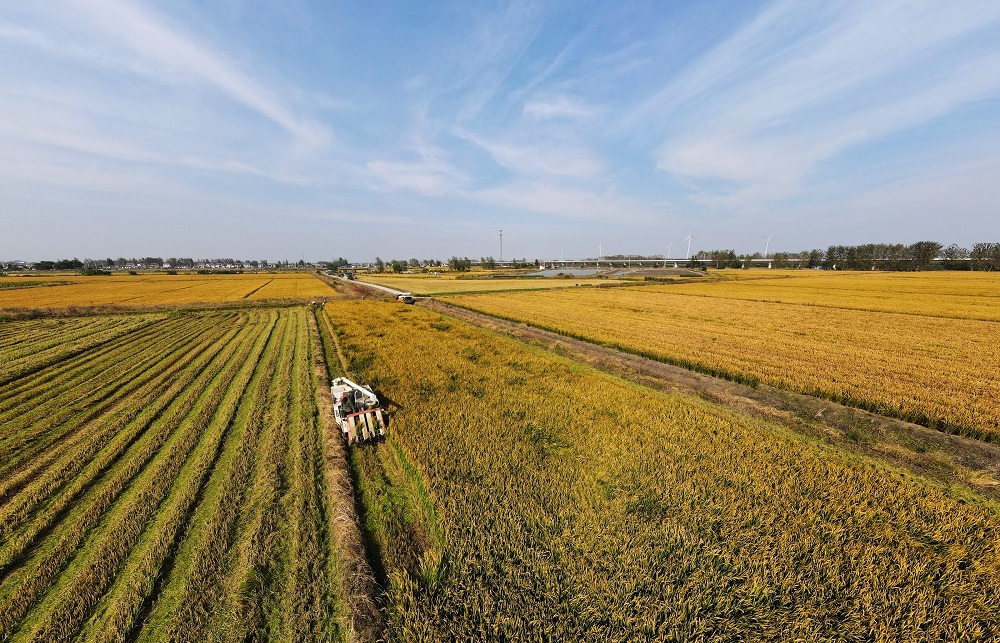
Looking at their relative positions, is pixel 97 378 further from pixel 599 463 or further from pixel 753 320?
pixel 753 320

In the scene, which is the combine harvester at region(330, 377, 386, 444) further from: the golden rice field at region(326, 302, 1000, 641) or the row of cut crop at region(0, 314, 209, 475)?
the row of cut crop at region(0, 314, 209, 475)

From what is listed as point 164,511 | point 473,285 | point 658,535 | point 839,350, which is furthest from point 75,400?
point 473,285

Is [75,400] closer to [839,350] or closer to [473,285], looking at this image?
[839,350]

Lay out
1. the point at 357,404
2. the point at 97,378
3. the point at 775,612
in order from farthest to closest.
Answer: the point at 97,378, the point at 357,404, the point at 775,612

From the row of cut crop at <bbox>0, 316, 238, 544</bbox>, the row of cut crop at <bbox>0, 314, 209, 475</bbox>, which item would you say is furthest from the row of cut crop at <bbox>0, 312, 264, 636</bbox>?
the row of cut crop at <bbox>0, 314, 209, 475</bbox>

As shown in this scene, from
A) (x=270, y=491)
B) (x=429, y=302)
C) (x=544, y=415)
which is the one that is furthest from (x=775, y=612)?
(x=429, y=302)

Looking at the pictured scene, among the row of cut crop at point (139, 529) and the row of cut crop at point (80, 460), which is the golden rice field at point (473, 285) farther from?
the row of cut crop at point (139, 529)
